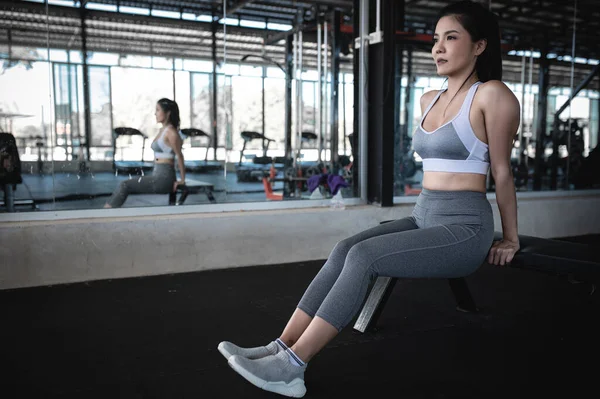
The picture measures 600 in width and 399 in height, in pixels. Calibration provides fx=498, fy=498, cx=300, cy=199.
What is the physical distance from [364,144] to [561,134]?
11.4ft

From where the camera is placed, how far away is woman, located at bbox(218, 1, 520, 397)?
1521mm

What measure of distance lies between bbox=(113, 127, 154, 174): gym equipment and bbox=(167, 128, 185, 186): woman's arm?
223mm

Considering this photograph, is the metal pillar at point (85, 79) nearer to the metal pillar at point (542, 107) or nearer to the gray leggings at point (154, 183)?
the gray leggings at point (154, 183)

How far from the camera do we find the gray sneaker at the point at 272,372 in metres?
1.50

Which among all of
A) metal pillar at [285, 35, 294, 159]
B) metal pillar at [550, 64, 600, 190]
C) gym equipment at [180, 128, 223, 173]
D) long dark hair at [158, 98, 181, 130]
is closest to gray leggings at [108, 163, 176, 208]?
long dark hair at [158, 98, 181, 130]

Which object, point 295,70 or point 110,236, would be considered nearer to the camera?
point 110,236

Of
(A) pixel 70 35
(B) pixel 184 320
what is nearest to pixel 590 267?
(B) pixel 184 320

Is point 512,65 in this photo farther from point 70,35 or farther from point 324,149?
point 70,35

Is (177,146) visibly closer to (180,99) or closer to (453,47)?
(180,99)

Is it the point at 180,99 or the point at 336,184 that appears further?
the point at 180,99

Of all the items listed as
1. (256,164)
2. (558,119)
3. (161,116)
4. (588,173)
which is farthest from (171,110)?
(558,119)

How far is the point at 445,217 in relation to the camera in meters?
1.70

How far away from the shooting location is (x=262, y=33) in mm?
5164

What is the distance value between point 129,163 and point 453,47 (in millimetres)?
3834
